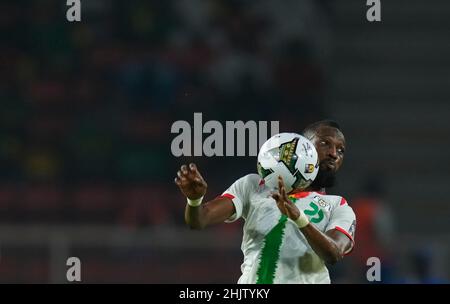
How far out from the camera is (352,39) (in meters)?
13.0

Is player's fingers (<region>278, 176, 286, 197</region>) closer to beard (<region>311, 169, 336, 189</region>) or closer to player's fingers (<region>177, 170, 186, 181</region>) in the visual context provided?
player's fingers (<region>177, 170, 186, 181</region>)

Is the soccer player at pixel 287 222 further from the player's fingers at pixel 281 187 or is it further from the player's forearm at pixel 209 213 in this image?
the player's fingers at pixel 281 187

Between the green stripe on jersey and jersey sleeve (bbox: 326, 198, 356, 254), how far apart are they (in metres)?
0.22

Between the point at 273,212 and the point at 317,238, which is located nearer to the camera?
the point at 317,238

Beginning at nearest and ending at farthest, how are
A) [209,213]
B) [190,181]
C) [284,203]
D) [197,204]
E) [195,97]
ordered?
[284,203] < [190,181] < [197,204] < [209,213] < [195,97]

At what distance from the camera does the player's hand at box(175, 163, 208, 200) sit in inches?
164

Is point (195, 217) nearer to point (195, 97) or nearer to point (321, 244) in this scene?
point (321, 244)

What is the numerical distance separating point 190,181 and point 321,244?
581 millimetres

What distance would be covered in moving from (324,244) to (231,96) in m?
7.56

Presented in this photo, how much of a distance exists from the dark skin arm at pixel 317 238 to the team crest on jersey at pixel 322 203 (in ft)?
0.60

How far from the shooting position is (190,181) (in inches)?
165

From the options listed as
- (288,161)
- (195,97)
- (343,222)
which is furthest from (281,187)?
(195,97)

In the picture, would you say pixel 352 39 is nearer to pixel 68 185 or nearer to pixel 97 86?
pixel 97 86
